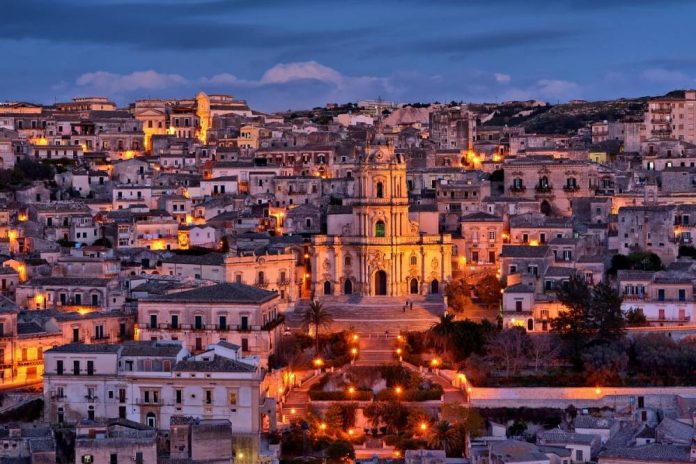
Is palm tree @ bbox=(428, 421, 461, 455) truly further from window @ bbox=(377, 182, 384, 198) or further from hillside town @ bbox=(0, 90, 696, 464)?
window @ bbox=(377, 182, 384, 198)

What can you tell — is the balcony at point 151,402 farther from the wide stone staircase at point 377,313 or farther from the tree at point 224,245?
the tree at point 224,245

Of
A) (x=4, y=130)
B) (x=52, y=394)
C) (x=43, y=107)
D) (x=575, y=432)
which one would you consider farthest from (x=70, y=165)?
(x=575, y=432)

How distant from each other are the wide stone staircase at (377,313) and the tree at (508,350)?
4610mm

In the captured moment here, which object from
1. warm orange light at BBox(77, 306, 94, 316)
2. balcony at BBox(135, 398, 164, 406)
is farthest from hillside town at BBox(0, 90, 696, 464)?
warm orange light at BBox(77, 306, 94, 316)

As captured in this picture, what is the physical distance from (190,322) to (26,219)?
17.4 m

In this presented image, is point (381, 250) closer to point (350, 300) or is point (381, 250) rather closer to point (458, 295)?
point (350, 300)

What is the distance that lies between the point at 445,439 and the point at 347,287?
643 inches

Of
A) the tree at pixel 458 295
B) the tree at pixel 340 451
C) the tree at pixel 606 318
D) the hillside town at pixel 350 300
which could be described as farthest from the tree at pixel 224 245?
the tree at pixel 340 451

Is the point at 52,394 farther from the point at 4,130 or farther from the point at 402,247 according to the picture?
the point at 4,130

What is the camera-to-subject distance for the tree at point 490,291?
56875 mm

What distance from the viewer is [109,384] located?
44906mm

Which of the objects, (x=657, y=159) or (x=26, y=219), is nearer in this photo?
(x=26, y=219)

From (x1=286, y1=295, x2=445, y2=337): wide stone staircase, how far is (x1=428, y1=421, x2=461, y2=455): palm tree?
9.17m

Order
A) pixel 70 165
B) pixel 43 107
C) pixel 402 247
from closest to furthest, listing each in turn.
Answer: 1. pixel 402 247
2. pixel 70 165
3. pixel 43 107
